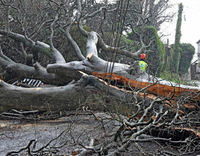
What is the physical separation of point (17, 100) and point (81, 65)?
5.60ft

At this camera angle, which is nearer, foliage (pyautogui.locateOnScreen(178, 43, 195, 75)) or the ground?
the ground

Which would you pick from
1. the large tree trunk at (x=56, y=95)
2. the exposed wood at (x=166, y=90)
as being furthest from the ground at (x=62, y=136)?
the exposed wood at (x=166, y=90)

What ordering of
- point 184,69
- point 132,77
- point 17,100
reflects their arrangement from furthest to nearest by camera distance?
point 184,69, point 17,100, point 132,77

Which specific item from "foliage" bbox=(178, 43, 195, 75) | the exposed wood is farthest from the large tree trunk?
"foliage" bbox=(178, 43, 195, 75)

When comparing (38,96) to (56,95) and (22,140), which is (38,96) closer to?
(56,95)

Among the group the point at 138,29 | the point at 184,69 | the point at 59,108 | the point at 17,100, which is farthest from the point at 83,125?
the point at 184,69

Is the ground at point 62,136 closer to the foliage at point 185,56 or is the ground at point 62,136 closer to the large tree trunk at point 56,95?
the large tree trunk at point 56,95

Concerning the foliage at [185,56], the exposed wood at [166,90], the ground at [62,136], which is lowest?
the ground at [62,136]

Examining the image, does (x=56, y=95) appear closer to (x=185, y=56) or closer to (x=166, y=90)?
(x=166, y=90)

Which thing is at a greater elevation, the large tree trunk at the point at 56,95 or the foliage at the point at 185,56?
the foliage at the point at 185,56

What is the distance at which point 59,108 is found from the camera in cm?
509

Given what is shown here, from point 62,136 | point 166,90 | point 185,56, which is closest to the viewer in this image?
point 62,136

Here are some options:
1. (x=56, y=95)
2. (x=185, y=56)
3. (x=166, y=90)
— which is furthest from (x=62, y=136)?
(x=185, y=56)

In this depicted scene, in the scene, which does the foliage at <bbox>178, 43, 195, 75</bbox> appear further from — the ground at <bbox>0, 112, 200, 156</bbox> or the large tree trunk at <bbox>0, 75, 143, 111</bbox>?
the large tree trunk at <bbox>0, 75, 143, 111</bbox>
